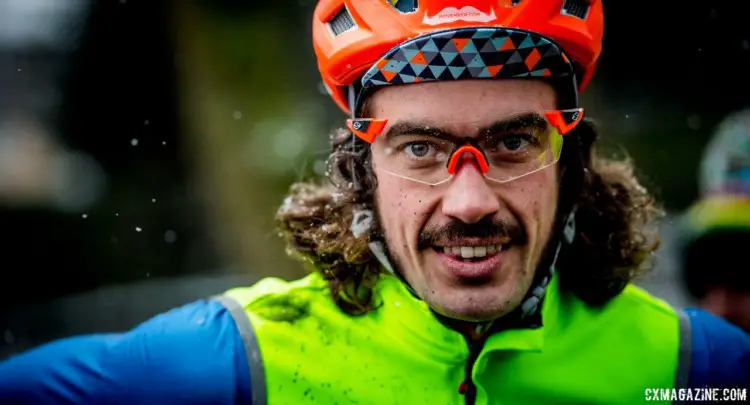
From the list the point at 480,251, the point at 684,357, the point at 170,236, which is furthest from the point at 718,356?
the point at 170,236

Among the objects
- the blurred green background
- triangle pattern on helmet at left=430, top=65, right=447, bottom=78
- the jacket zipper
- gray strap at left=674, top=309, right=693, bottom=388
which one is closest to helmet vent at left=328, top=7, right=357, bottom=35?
triangle pattern on helmet at left=430, top=65, right=447, bottom=78

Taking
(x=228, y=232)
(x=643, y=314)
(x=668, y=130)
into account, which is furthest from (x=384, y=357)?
(x=668, y=130)

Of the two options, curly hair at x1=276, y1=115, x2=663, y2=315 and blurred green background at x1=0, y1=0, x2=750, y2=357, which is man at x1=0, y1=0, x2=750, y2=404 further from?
blurred green background at x1=0, y1=0, x2=750, y2=357

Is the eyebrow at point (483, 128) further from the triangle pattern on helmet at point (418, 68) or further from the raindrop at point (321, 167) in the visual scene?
the raindrop at point (321, 167)

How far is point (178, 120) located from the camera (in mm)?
8805

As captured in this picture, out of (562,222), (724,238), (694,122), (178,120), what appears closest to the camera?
(562,222)

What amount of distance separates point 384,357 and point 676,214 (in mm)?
7003

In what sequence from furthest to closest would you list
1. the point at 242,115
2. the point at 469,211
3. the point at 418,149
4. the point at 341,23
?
1. the point at 242,115
2. the point at 341,23
3. the point at 418,149
4. the point at 469,211

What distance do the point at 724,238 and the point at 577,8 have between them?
6.62 ft

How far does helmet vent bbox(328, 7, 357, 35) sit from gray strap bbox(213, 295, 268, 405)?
1.01 m

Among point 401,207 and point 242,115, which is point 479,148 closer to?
point 401,207

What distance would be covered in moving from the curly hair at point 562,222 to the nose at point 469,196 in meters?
0.39

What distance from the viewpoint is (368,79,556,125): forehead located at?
241 cm

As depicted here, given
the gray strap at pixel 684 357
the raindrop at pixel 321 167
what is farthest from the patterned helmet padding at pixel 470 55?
the gray strap at pixel 684 357
